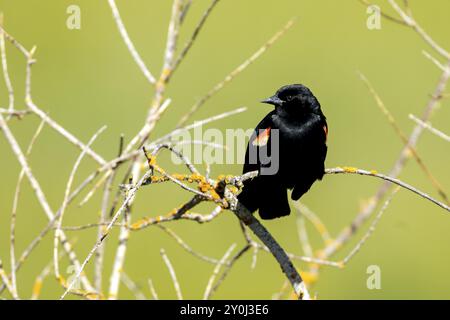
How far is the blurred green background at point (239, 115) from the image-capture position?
7.37 metres

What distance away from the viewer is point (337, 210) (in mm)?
7801

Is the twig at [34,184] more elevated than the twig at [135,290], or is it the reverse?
the twig at [34,184]

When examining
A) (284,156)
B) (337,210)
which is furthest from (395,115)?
(284,156)

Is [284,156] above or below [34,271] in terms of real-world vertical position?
above

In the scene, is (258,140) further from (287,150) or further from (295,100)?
(295,100)

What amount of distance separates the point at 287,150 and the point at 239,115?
4214 millimetres

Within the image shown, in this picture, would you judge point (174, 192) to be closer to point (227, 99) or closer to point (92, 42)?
point (227, 99)

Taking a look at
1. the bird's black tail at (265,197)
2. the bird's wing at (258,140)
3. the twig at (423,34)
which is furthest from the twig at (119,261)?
the twig at (423,34)

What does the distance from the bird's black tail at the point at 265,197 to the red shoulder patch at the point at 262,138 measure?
0.50ft

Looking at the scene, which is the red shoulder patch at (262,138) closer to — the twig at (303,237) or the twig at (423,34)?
the twig at (303,237)

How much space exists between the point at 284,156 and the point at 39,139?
175 inches

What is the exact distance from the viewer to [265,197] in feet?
11.7

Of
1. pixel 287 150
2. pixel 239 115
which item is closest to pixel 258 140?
pixel 287 150

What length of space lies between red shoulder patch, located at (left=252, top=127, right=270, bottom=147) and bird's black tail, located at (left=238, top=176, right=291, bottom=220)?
15cm
